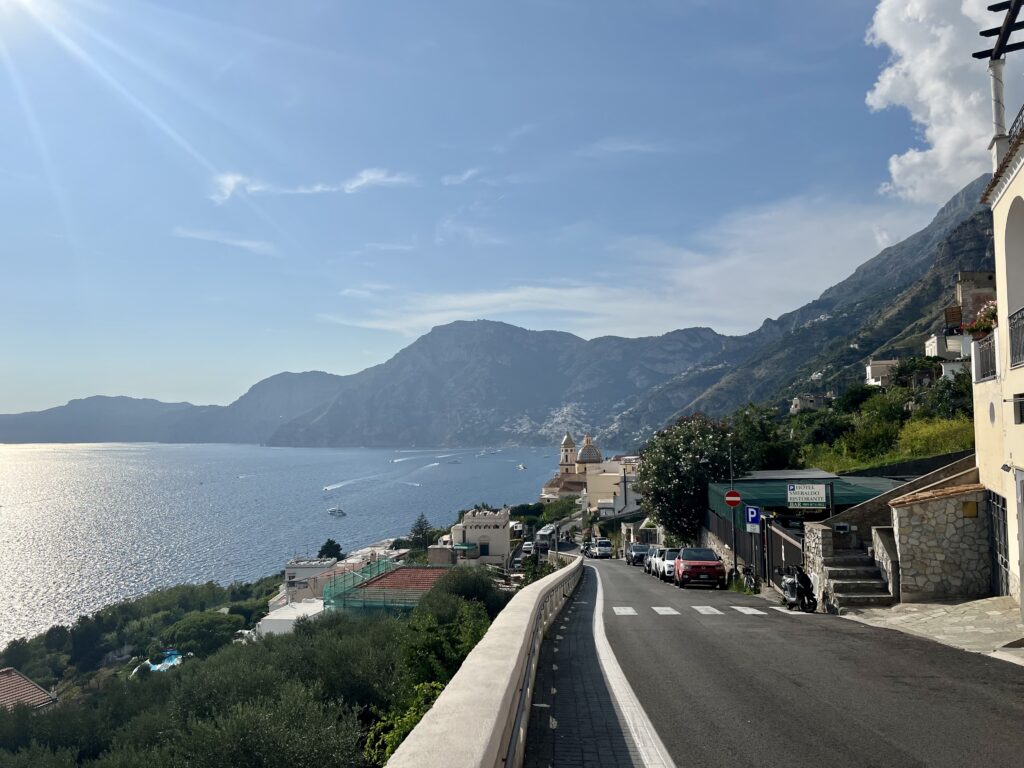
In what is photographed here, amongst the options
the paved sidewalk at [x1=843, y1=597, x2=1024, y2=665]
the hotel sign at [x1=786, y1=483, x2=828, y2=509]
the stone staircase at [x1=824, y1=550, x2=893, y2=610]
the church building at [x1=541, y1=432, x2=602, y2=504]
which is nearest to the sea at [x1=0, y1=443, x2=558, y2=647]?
the church building at [x1=541, y1=432, x2=602, y2=504]

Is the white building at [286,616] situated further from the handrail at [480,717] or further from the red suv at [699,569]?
the handrail at [480,717]

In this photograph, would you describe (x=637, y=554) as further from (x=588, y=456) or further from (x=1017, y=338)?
(x=588, y=456)

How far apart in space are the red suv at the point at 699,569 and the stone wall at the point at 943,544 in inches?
396

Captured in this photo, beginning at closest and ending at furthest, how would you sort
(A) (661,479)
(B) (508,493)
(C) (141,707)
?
(C) (141,707) < (A) (661,479) < (B) (508,493)

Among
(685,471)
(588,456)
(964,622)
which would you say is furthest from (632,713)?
(588,456)

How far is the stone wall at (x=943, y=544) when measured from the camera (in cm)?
1272

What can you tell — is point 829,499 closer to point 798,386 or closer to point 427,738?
point 427,738

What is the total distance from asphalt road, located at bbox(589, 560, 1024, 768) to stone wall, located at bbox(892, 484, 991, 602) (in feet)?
9.34

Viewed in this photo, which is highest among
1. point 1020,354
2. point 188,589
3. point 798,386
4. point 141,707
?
point 798,386

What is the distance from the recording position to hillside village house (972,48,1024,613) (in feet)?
35.6

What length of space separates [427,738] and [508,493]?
7355 inches

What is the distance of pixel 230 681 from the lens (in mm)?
11352

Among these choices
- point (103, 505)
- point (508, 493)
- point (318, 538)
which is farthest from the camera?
point (508, 493)

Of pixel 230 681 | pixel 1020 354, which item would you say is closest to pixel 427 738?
pixel 230 681
